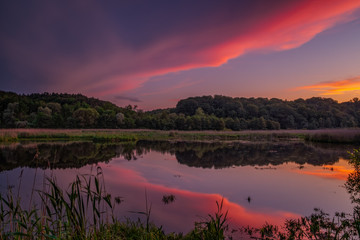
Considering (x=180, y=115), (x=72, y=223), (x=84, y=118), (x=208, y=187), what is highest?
(x=180, y=115)

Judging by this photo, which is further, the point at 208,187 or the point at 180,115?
the point at 180,115

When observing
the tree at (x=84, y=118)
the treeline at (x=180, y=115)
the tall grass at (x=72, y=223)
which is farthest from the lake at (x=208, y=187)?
the tree at (x=84, y=118)

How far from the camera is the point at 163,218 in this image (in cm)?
550

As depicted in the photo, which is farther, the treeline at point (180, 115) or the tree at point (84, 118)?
the tree at point (84, 118)

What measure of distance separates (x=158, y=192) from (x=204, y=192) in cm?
165

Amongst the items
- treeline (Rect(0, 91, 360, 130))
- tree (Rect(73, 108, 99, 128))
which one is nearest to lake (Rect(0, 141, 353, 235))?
treeline (Rect(0, 91, 360, 130))

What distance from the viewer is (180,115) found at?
66500 millimetres

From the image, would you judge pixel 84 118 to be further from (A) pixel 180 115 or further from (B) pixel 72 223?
(B) pixel 72 223

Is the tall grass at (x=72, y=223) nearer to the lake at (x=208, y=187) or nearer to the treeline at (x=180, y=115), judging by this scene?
the lake at (x=208, y=187)

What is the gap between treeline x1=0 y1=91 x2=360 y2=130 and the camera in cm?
5678

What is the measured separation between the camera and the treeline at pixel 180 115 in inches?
2235

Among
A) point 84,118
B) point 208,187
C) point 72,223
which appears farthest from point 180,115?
point 72,223

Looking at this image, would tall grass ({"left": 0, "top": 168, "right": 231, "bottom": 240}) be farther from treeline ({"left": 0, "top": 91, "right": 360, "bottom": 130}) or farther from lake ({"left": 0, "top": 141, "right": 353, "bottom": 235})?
treeline ({"left": 0, "top": 91, "right": 360, "bottom": 130})

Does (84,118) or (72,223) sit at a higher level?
(84,118)
